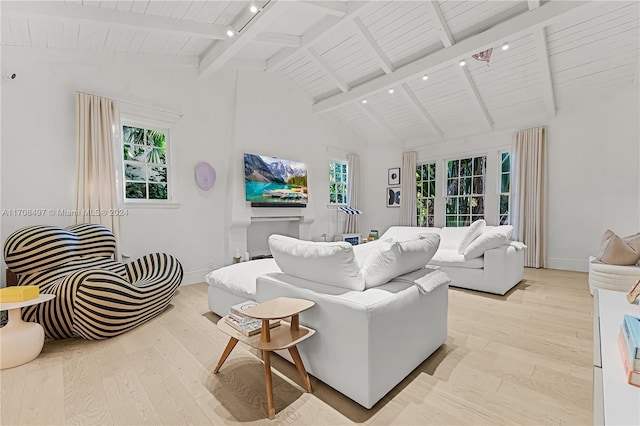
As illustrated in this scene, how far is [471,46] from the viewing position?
3.71 metres

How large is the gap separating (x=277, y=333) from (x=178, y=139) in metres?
3.49

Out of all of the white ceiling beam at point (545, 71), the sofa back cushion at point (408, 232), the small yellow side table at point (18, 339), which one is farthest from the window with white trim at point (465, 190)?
the small yellow side table at point (18, 339)

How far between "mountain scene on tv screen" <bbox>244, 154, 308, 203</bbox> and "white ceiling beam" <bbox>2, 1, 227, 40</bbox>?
71.6 inches

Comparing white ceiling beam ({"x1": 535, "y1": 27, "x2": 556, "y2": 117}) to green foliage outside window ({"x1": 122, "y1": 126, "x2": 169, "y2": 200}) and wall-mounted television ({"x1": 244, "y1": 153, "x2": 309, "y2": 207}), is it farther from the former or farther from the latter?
green foliage outside window ({"x1": 122, "y1": 126, "x2": 169, "y2": 200})

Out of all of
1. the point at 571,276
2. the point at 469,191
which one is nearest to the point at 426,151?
the point at 469,191

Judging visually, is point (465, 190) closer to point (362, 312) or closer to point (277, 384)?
point (362, 312)

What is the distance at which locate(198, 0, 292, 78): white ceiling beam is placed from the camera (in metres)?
2.93

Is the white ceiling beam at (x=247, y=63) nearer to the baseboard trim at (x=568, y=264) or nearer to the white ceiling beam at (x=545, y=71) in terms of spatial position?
the white ceiling beam at (x=545, y=71)

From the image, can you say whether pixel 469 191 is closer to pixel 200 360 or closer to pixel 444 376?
pixel 444 376

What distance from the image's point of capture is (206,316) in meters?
2.92

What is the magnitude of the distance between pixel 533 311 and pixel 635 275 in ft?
3.51

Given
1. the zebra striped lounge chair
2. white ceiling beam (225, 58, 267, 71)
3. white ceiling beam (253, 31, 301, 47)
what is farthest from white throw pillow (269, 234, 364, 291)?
white ceiling beam (225, 58, 267, 71)

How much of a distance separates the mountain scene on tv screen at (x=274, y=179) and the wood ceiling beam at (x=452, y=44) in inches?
118

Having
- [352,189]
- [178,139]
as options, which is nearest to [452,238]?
[352,189]
